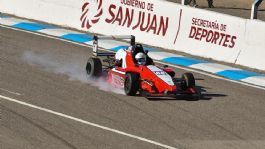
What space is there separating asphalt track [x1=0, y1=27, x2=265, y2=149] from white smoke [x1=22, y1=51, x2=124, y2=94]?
1.1 inches

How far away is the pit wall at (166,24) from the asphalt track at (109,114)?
78.4 inches

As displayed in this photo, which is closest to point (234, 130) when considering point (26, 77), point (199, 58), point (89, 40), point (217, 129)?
point (217, 129)

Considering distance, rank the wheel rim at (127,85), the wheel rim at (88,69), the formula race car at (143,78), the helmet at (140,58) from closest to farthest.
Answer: the formula race car at (143,78)
the wheel rim at (127,85)
the helmet at (140,58)
the wheel rim at (88,69)

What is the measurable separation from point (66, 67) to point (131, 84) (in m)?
3.80

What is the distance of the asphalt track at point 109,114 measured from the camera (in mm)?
14547

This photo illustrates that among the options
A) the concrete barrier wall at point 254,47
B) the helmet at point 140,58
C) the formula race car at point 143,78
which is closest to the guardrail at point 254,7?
the concrete barrier wall at point 254,47

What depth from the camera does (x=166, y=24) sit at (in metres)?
24.0

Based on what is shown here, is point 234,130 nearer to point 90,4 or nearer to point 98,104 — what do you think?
point 98,104

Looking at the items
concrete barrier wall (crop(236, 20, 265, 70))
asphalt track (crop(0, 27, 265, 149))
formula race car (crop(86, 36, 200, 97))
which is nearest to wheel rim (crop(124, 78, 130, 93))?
formula race car (crop(86, 36, 200, 97))

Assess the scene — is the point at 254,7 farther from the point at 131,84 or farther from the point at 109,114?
the point at 109,114

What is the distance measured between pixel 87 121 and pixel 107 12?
10.6 m

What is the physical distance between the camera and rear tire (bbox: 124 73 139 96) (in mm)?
17586

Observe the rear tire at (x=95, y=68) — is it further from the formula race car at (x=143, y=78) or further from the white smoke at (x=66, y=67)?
the formula race car at (x=143, y=78)

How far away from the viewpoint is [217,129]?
15.7 m
